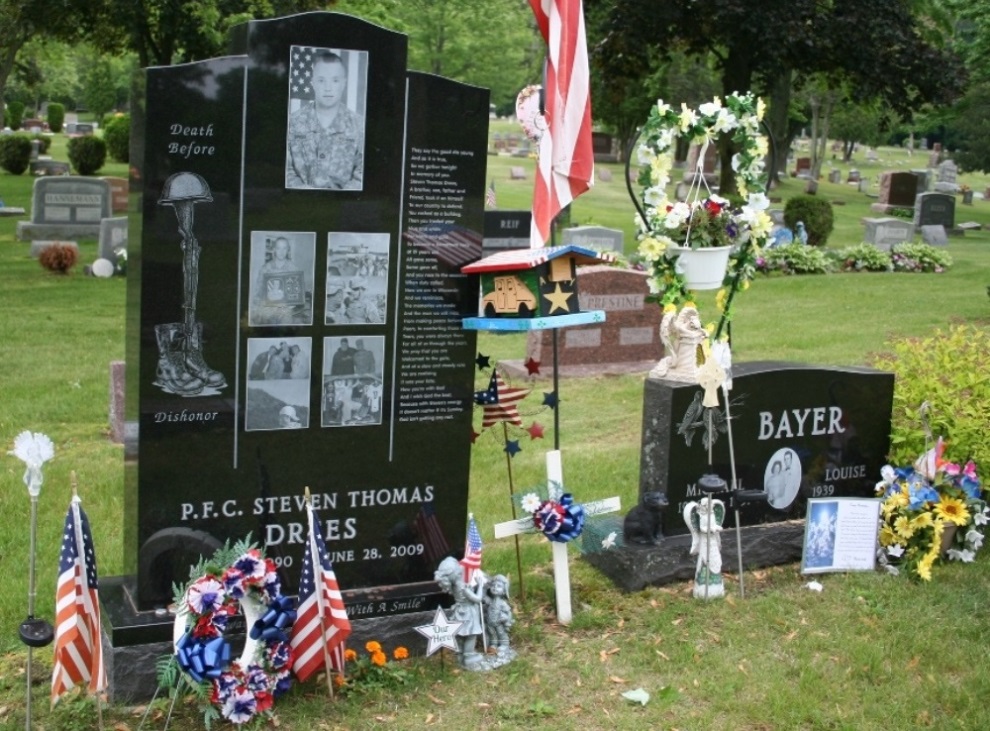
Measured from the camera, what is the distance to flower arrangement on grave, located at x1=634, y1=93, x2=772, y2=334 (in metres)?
7.43

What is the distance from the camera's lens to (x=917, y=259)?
23969mm

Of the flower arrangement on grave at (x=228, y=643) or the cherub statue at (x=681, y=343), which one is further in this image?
the cherub statue at (x=681, y=343)

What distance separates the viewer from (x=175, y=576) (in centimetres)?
574

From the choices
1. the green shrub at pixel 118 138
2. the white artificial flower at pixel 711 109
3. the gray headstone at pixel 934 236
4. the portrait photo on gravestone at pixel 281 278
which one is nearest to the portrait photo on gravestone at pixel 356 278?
the portrait photo on gravestone at pixel 281 278

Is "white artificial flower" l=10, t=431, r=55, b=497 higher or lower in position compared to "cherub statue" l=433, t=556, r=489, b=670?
higher

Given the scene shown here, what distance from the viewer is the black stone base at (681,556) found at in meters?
7.14

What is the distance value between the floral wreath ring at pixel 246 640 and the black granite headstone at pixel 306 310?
0.55 m

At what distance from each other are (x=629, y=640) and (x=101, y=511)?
3691mm

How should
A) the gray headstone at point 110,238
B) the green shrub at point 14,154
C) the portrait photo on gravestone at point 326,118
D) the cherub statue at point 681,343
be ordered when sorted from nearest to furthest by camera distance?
1. the portrait photo on gravestone at point 326,118
2. the cherub statue at point 681,343
3. the gray headstone at point 110,238
4. the green shrub at point 14,154

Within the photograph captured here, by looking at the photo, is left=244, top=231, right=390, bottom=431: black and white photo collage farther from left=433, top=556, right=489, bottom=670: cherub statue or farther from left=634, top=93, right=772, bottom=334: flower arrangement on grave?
left=634, top=93, right=772, bottom=334: flower arrangement on grave

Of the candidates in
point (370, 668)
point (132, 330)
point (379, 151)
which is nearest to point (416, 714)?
point (370, 668)

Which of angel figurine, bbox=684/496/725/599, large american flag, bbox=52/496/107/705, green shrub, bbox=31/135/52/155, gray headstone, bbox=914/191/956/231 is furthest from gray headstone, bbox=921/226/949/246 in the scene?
green shrub, bbox=31/135/52/155

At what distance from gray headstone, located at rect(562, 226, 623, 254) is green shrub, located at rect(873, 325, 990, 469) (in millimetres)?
13119

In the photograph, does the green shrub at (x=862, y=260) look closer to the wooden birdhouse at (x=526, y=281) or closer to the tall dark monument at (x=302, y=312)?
the wooden birdhouse at (x=526, y=281)
